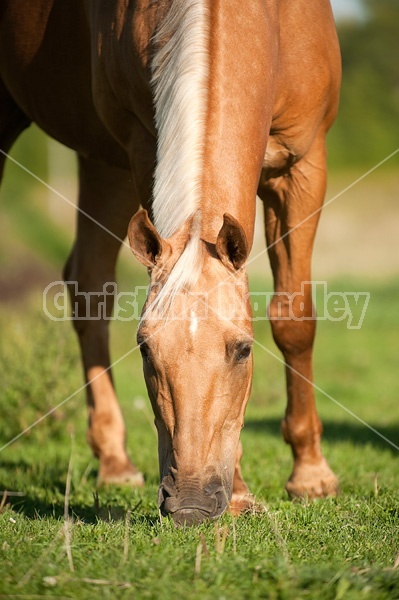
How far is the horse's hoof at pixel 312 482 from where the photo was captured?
186 inches

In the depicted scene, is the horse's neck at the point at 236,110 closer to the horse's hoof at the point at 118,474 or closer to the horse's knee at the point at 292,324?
the horse's knee at the point at 292,324

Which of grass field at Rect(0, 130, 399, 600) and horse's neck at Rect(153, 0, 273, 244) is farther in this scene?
horse's neck at Rect(153, 0, 273, 244)

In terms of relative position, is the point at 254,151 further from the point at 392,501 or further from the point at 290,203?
the point at 392,501

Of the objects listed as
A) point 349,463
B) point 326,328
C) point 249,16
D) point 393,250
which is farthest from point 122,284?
point 249,16

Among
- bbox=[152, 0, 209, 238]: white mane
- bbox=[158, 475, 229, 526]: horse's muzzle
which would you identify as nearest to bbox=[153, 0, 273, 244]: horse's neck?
bbox=[152, 0, 209, 238]: white mane

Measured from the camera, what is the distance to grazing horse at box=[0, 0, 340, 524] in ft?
10.5

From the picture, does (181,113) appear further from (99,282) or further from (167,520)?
(99,282)

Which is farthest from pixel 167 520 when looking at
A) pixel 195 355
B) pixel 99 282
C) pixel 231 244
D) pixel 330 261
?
pixel 330 261

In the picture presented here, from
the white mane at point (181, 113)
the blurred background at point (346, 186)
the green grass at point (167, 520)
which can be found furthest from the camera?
the blurred background at point (346, 186)

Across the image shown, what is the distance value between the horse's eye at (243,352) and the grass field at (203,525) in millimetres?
614

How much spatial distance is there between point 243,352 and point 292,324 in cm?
167

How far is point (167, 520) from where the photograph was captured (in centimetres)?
317

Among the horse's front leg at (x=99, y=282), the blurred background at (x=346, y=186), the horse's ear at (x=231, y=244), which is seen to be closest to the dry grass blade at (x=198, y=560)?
the horse's ear at (x=231, y=244)

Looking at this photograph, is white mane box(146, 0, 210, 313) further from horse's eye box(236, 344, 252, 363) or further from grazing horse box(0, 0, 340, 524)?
horse's eye box(236, 344, 252, 363)
